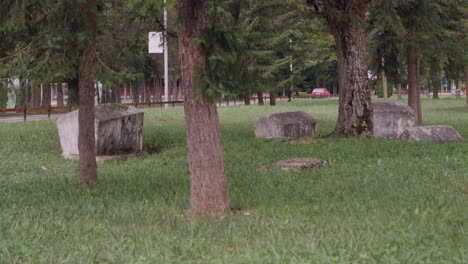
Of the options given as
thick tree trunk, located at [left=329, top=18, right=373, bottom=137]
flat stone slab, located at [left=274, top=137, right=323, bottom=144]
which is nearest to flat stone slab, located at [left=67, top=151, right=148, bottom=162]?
flat stone slab, located at [left=274, top=137, right=323, bottom=144]

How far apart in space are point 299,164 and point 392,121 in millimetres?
8125

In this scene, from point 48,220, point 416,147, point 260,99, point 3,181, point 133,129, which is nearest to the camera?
point 48,220

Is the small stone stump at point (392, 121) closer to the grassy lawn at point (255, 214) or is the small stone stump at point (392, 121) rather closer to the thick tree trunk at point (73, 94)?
the grassy lawn at point (255, 214)

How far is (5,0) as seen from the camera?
32.6 ft

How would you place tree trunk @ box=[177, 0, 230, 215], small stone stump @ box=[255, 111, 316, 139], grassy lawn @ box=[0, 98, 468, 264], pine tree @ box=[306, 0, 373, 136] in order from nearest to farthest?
grassy lawn @ box=[0, 98, 468, 264]
tree trunk @ box=[177, 0, 230, 215]
pine tree @ box=[306, 0, 373, 136]
small stone stump @ box=[255, 111, 316, 139]

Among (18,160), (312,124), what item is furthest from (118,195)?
(312,124)

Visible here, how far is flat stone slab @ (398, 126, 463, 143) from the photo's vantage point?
53.7ft

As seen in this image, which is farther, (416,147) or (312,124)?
(312,124)

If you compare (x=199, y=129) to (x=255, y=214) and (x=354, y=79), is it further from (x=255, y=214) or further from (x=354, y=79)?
(x=354, y=79)

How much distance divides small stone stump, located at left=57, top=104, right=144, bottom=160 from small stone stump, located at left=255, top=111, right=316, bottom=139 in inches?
165

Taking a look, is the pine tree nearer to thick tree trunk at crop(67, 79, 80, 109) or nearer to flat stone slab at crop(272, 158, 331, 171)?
flat stone slab at crop(272, 158, 331, 171)

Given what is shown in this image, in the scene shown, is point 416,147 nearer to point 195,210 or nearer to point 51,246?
point 195,210

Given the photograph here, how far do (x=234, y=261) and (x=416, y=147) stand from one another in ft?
33.2

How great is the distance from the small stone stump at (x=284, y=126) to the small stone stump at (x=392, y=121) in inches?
78.6
